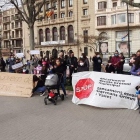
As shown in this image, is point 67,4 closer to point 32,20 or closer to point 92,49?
point 92,49

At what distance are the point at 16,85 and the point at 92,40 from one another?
124ft

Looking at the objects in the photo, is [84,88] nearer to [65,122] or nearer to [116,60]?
[65,122]

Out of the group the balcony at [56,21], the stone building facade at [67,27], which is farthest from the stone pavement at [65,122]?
the balcony at [56,21]

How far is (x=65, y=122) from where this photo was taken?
5762 mm

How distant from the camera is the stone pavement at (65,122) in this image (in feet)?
15.8

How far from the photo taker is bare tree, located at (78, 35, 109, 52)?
43263 mm

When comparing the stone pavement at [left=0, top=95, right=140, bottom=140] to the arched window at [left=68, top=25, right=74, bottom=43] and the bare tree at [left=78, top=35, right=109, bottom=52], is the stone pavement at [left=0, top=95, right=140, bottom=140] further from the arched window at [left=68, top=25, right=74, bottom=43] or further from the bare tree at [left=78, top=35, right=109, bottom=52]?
the arched window at [left=68, top=25, right=74, bottom=43]

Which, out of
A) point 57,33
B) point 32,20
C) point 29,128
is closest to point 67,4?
point 57,33

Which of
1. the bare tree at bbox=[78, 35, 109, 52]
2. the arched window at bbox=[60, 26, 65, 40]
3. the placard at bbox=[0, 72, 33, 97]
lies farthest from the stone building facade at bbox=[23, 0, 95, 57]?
the placard at bbox=[0, 72, 33, 97]

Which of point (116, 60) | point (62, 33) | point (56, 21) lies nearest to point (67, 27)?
point (62, 33)

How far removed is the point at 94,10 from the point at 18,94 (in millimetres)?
42748

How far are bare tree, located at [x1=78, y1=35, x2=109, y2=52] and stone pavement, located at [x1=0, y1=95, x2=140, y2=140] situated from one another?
3662 cm

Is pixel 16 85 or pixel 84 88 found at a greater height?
pixel 84 88

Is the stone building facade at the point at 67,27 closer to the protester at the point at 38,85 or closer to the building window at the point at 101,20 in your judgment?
the building window at the point at 101,20
